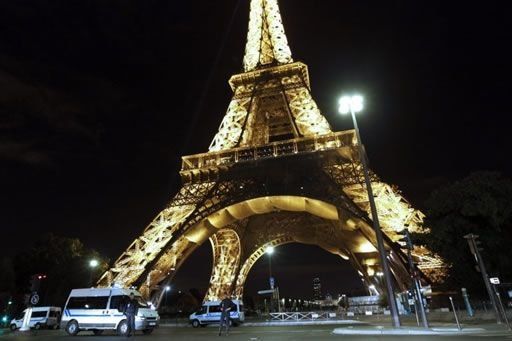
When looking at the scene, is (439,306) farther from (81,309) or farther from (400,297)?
(81,309)

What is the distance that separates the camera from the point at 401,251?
69.6ft

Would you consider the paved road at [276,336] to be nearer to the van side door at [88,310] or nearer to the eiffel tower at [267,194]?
the van side door at [88,310]

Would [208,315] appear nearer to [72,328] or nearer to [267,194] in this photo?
[267,194]

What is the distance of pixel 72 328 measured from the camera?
53.1 feet

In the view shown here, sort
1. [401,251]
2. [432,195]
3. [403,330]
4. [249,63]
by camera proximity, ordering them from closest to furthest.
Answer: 1. [403,330]
2. [432,195]
3. [401,251]
4. [249,63]

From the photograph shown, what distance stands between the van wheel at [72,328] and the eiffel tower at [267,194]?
7.62 m

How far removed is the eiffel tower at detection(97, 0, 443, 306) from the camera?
81.4 feet

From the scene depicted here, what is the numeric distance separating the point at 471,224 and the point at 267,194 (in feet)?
43.7

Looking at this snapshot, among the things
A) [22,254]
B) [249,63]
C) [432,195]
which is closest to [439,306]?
[432,195]

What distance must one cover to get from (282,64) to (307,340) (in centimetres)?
3448

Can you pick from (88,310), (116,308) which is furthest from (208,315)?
(88,310)

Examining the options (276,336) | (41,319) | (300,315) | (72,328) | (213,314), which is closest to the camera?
(276,336)

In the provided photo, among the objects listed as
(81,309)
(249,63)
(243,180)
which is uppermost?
(249,63)

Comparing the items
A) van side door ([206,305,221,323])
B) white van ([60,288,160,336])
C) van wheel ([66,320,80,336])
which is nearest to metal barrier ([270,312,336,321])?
van side door ([206,305,221,323])
